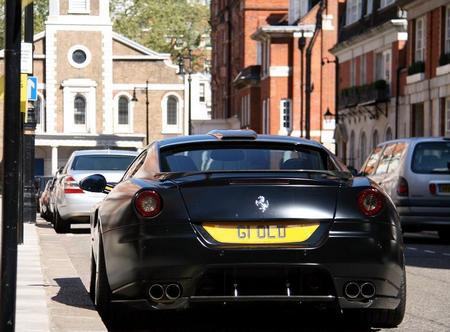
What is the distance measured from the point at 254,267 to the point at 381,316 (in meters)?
1.35

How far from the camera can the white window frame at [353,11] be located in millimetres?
63469

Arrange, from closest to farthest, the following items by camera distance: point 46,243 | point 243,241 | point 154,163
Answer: point 243,241, point 154,163, point 46,243

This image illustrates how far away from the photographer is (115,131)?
111 metres

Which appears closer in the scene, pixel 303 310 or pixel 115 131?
pixel 303 310

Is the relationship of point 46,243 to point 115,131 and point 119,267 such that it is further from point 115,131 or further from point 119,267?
point 115,131

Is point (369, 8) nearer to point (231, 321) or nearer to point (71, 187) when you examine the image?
point (71, 187)

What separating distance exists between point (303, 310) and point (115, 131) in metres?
100

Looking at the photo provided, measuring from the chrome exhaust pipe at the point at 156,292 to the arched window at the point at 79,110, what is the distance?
10018cm

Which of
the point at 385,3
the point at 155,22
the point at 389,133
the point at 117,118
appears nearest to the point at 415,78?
the point at 389,133

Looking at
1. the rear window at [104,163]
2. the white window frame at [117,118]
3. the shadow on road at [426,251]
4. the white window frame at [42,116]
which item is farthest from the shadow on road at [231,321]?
the white window frame at [117,118]

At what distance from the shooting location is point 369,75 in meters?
60.5

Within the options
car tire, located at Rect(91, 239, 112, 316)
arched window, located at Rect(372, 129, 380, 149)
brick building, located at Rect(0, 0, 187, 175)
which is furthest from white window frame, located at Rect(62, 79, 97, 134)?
car tire, located at Rect(91, 239, 112, 316)

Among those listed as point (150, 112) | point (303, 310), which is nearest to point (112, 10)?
point (150, 112)

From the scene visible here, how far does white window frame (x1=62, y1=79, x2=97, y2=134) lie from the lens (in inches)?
4245
